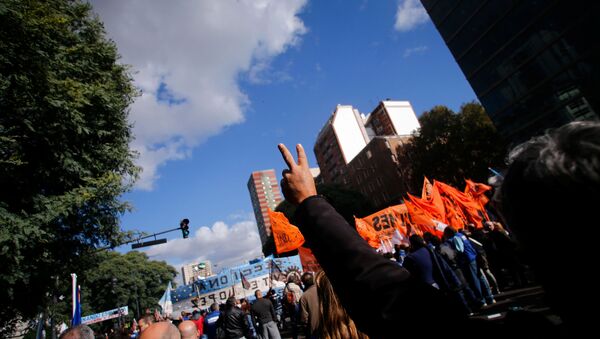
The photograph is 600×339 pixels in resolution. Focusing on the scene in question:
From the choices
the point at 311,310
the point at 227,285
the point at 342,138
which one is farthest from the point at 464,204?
the point at 342,138

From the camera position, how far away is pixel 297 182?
3.93ft

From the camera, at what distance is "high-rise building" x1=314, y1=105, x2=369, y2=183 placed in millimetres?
61812

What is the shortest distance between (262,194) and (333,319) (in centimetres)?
15498

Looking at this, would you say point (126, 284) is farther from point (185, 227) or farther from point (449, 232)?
point (449, 232)

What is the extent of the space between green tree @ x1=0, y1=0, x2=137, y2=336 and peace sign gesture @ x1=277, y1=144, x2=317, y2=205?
32.6 ft

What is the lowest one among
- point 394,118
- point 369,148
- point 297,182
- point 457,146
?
point 297,182

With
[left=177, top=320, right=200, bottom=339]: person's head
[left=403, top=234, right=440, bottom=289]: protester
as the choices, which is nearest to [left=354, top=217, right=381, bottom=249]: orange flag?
[left=403, top=234, right=440, bottom=289]: protester

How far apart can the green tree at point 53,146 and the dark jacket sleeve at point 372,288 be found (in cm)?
1021

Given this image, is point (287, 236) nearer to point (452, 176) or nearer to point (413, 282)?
point (413, 282)

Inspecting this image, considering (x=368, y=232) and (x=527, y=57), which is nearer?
(x=368, y=232)

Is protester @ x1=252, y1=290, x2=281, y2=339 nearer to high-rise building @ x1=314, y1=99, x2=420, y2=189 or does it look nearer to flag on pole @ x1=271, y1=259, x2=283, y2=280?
flag on pole @ x1=271, y1=259, x2=283, y2=280

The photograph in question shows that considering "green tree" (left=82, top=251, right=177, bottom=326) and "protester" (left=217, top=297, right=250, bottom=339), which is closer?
"protester" (left=217, top=297, right=250, bottom=339)

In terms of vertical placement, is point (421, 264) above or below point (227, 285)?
below

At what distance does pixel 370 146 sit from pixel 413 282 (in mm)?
53499
